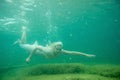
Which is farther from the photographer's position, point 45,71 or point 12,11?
point 12,11

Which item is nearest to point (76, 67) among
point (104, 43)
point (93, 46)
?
point (104, 43)

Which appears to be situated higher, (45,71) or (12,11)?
(12,11)

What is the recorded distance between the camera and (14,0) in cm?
2355

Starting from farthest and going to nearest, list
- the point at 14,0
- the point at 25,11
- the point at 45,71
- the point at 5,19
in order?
the point at 5,19, the point at 25,11, the point at 14,0, the point at 45,71

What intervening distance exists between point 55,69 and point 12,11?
50.5 feet

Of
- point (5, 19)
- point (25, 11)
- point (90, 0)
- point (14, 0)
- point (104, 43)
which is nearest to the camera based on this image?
point (14, 0)

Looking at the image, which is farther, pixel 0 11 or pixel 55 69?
pixel 0 11

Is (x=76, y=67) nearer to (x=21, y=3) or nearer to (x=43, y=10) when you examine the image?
(x=21, y=3)

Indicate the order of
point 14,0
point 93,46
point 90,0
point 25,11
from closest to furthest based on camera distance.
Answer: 1. point 14,0
2. point 90,0
3. point 25,11
4. point 93,46

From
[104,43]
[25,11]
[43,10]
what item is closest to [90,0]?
[43,10]

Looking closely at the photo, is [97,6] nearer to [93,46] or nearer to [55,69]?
[55,69]

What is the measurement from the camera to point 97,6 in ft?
100.0

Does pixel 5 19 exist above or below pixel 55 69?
above

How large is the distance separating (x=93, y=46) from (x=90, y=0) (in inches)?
3022
